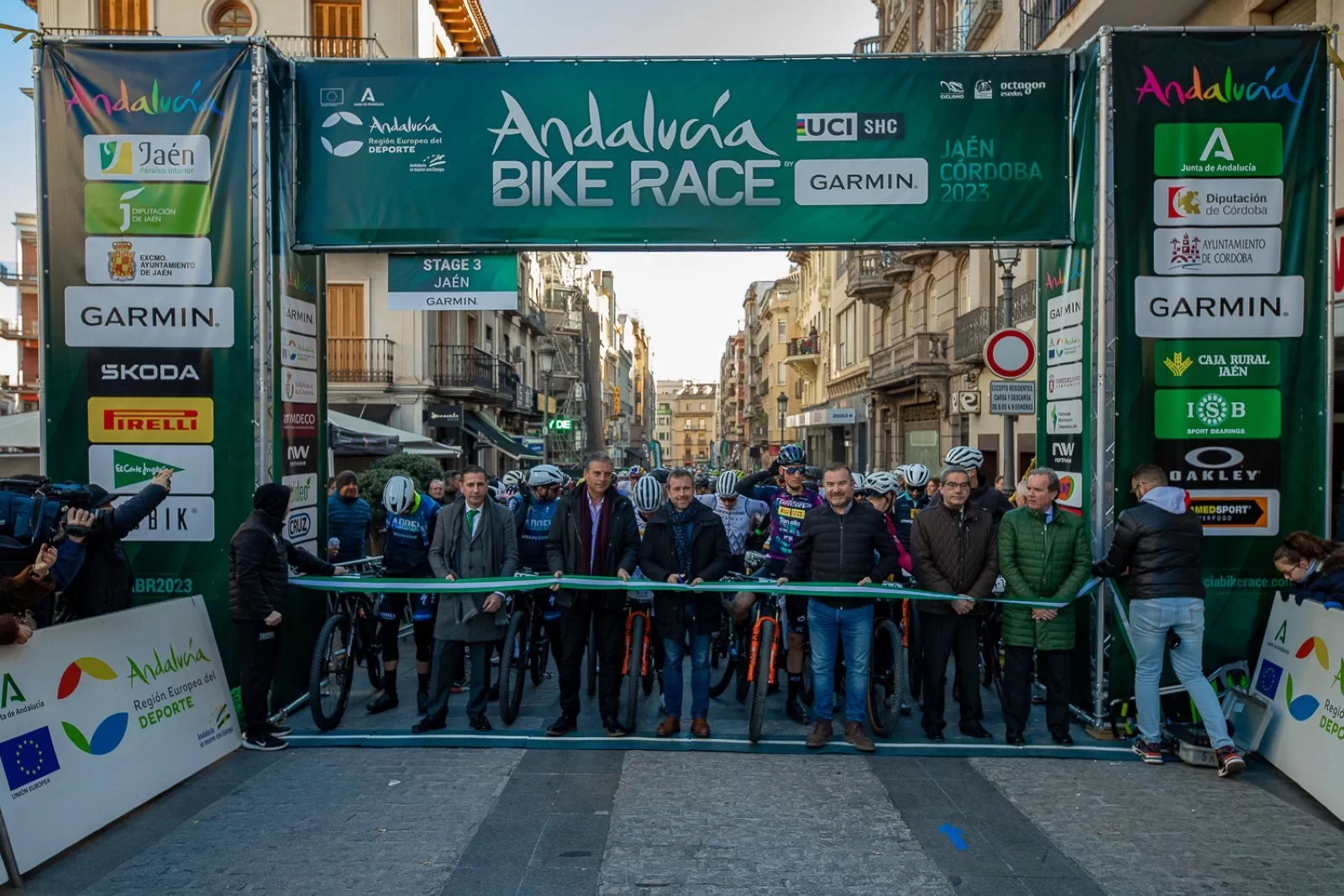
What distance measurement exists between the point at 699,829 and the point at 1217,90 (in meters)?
6.21

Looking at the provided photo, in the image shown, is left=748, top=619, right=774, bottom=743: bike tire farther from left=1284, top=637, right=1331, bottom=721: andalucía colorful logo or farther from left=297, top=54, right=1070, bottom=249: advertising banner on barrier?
left=1284, top=637, right=1331, bottom=721: andalucía colorful logo

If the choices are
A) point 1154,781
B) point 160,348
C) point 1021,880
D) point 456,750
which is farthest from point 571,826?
point 160,348

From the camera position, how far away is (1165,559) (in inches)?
243

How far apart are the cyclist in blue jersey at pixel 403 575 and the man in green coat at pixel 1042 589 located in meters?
4.25

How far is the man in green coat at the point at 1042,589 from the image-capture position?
6520 mm

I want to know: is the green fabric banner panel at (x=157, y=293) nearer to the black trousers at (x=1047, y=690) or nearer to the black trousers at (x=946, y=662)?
the black trousers at (x=946, y=662)

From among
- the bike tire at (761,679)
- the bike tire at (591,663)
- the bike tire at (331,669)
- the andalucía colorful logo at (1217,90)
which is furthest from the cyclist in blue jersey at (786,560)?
the andalucía colorful logo at (1217,90)

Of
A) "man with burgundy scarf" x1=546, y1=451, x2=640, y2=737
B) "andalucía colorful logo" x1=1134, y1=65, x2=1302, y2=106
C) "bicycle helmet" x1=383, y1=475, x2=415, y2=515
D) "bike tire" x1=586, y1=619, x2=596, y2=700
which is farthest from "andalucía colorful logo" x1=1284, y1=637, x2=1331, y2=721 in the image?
"bicycle helmet" x1=383, y1=475, x2=415, y2=515

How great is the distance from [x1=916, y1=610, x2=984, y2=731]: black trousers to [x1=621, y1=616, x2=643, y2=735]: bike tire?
200 centimetres

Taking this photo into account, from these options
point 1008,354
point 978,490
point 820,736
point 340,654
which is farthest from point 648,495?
point 1008,354

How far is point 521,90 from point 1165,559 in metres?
5.68

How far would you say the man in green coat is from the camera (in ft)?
21.4

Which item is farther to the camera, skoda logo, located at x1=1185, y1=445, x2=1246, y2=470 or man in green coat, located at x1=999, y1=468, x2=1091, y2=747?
skoda logo, located at x1=1185, y1=445, x2=1246, y2=470

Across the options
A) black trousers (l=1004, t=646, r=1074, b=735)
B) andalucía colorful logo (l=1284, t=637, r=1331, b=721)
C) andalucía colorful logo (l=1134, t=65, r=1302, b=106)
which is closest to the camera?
andalucía colorful logo (l=1284, t=637, r=1331, b=721)
